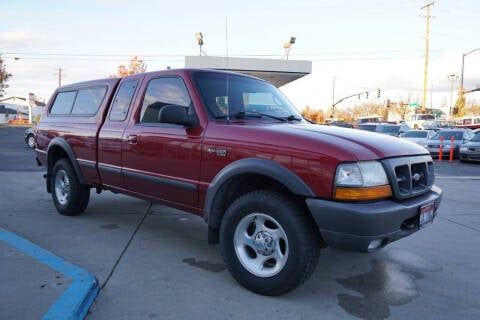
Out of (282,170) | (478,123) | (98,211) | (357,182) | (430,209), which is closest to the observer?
(357,182)

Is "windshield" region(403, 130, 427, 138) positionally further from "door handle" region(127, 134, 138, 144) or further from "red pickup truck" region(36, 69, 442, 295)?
"door handle" region(127, 134, 138, 144)

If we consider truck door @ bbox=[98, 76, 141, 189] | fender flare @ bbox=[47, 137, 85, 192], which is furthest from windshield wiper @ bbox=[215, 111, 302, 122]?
fender flare @ bbox=[47, 137, 85, 192]

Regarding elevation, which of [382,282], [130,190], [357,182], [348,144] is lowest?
[382,282]

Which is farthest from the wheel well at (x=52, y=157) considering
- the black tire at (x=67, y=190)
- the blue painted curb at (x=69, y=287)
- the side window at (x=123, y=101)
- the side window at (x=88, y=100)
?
the blue painted curb at (x=69, y=287)

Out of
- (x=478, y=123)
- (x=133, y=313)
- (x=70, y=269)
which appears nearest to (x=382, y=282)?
(x=133, y=313)

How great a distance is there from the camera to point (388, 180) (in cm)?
300

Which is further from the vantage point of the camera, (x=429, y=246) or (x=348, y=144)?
(x=429, y=246)

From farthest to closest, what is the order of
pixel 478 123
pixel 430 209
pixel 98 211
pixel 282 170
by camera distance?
pixel 478 123
pixel 98 211
pixel 430 209
pixel 282 170

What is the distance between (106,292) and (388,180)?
2.40 m

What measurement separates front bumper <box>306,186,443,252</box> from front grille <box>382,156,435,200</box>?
6.1 inches

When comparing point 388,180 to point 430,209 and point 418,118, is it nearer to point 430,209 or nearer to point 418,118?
point 430,209

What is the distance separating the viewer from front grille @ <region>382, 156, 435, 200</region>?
3.02m

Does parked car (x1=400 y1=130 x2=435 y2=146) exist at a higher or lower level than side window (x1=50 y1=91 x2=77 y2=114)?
lower

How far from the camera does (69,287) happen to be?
3127 millimetres
